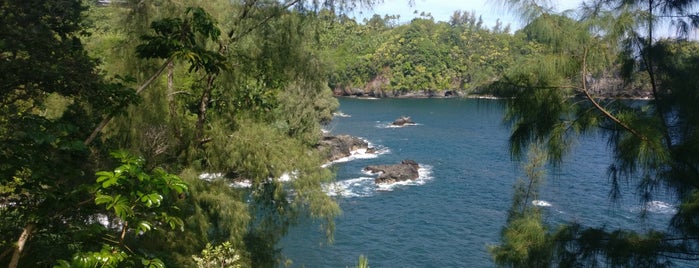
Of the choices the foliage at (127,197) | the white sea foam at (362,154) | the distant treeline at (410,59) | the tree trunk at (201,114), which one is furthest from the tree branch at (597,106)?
the distant treeline at (410,59)

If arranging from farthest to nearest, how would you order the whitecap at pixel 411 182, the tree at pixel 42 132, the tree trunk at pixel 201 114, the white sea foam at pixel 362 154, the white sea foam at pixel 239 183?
the white sea foam at pixel 362 154
the whitecap at pixel 411 182
the white sea foam at pixel 239 183
the tree trunk at pixel 201 114
the tree at pixel 42 132

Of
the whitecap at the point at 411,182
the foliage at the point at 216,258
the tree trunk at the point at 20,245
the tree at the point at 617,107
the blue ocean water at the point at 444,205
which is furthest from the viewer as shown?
the whitecap at the point at 411,182

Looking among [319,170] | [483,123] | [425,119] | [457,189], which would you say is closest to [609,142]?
[319,170]

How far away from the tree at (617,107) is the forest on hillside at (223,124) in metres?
0.01

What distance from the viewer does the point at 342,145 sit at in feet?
91.0

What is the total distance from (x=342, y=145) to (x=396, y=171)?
5875 mm

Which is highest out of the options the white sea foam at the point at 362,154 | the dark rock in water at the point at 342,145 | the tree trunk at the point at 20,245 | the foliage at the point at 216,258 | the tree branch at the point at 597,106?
the tree branch at the point at 597,106

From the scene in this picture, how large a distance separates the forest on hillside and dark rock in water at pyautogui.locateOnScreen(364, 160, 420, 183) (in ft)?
48.9

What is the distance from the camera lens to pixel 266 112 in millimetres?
7207

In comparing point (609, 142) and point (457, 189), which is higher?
point (609, 142)

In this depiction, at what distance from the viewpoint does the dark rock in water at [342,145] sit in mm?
27000

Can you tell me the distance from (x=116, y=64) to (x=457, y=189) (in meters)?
16.6

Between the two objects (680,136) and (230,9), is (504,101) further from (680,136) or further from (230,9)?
(230,9)

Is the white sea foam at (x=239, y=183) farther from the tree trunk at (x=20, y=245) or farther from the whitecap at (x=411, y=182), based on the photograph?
the whitecap at (x=411, y=182)
